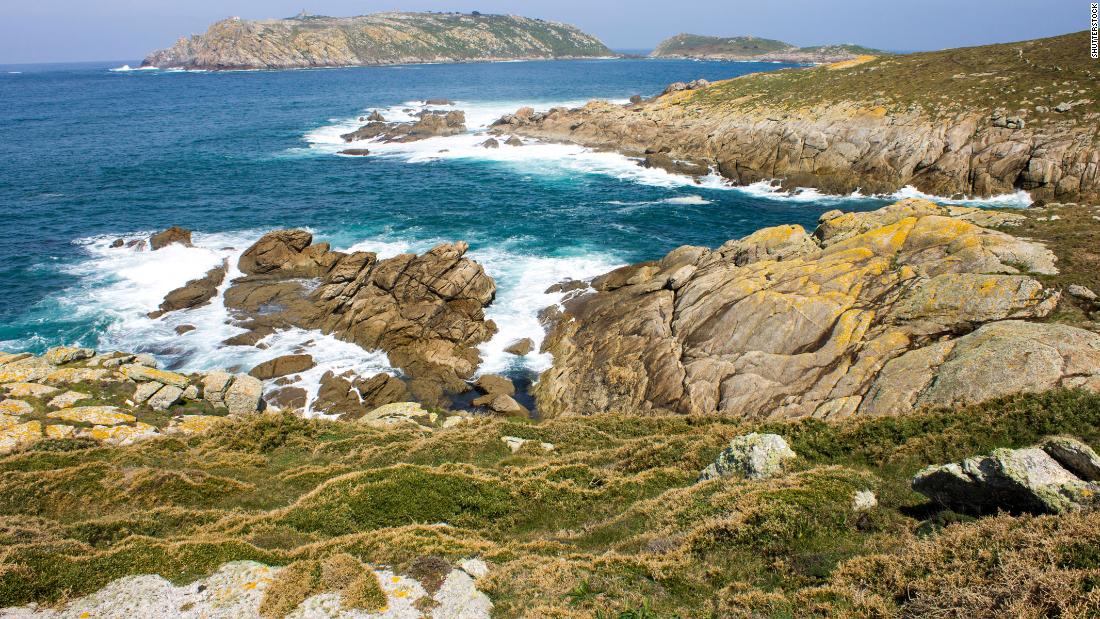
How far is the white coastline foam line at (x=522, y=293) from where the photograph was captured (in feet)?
123

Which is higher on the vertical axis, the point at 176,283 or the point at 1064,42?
the point at 1064,42

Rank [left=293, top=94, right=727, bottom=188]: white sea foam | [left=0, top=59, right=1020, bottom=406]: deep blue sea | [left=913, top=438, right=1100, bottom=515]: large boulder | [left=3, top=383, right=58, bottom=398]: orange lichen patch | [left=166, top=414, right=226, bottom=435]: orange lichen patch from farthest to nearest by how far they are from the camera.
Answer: [left=293, top=94, right=727, bottom=188]: white sea foam
[left=0, top=59, right=1020, bottom=406]: deep blue sea
[left=166, top=414, right=226, bottom=435]: orange lichen patch
[left=3, top=383, right=58, bottom=398]: orange lichen patch
[left=913, top=438, right=1100, bottom=515]: large boulder

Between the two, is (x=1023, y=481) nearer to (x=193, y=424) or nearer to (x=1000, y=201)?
(x=193, y=424)

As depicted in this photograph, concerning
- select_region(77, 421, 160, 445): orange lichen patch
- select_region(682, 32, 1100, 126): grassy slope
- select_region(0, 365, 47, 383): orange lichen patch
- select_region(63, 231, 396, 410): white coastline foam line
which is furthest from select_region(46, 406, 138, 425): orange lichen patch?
select_region(682, 32, 1100, 126): grassy slope

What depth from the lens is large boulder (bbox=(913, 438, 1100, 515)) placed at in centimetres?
1109

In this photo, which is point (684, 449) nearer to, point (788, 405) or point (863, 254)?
point (788, 405)

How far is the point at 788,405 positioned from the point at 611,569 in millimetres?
15796

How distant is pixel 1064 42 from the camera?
248ft

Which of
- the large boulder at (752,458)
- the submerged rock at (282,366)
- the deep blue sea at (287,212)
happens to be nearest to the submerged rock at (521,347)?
the deep blue sea at (287,212)

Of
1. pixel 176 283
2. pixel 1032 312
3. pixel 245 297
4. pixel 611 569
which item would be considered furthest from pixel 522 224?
pixel 611 569

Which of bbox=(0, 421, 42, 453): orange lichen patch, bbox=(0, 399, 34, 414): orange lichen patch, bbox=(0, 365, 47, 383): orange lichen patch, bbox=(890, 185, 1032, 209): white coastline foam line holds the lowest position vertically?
bbox=(0, 421, 42, 453): orange lichen patch

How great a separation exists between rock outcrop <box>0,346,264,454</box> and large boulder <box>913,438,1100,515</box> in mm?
28422

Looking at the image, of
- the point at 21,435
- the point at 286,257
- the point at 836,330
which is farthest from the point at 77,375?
the point at 836,330

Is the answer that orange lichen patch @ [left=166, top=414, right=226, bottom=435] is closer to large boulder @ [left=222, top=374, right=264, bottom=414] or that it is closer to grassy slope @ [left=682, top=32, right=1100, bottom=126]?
large boulder @ [left=222, top=374, right=264, bottom=414]
